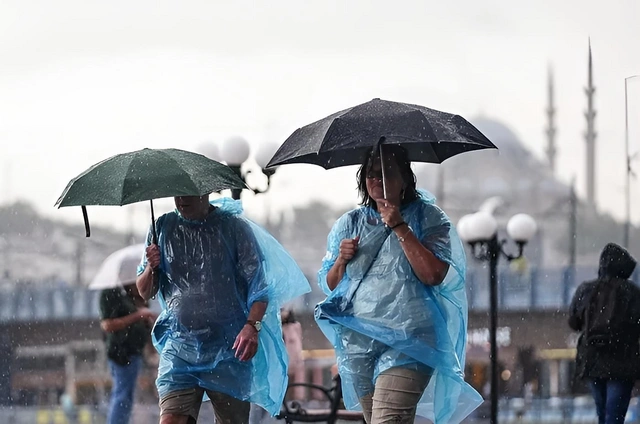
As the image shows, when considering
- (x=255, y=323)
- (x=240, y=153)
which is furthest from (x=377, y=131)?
(x=240, y=153)

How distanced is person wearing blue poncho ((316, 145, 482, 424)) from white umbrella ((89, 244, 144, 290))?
11.1 feet

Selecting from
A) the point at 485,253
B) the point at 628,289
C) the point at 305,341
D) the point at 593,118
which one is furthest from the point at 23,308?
the point at 628,289

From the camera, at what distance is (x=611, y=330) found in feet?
23.0

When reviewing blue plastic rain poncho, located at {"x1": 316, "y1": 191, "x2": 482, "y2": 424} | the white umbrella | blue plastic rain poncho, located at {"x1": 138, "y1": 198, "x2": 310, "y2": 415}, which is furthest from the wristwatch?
the white umbrella

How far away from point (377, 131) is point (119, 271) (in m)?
3.84

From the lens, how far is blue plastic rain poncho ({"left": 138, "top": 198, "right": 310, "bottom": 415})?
4.47 m

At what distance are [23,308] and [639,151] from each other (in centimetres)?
2924

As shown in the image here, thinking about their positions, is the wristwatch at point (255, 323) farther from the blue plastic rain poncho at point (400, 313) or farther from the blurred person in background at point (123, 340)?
the blurred person in background at point (123, 340)

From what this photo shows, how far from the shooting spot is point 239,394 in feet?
14.8

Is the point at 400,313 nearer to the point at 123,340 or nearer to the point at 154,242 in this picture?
the point at 154,242

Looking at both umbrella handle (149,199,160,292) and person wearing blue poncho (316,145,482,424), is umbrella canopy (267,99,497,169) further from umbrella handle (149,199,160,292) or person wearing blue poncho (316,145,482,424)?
umbrella handle (149,199,160,292)

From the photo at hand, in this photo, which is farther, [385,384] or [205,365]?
[205,365]

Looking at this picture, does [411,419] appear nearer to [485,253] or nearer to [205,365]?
[205,365]

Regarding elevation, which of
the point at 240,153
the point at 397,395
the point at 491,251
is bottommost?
the point at 491,251
